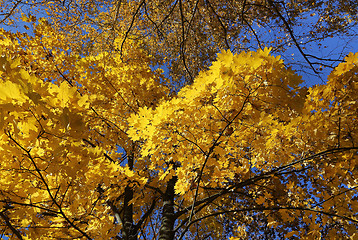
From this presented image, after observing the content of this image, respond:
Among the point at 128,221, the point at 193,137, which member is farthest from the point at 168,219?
the point at 193,137

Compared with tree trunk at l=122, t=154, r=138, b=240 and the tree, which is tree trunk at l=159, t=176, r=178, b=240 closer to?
the tree

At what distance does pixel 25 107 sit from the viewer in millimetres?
1089

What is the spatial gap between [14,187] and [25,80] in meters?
1.06

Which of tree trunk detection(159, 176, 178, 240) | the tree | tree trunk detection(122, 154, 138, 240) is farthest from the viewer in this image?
tree trunk detection(122, 154, 138, 240)

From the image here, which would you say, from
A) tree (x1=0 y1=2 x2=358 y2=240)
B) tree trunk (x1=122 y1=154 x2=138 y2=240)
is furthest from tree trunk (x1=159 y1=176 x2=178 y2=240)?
tree trunk (x1=122 y1=154 x2=138 y2=240)

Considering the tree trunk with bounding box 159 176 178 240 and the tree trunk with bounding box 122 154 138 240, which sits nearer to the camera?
the tree trunk with bounding box 159 176 178 240

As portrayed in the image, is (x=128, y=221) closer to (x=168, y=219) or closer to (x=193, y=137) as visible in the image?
(x=168, y=219)

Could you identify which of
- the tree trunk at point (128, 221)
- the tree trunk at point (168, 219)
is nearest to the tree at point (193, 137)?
the tree trunk at point (168, 219)

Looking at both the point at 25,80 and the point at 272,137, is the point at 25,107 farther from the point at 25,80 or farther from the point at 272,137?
the point at 272,137

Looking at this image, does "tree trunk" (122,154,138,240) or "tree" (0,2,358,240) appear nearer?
"tree" (0,2,358,240)

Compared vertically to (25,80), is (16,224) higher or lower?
lower

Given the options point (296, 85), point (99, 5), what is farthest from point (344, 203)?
point (99, 5)

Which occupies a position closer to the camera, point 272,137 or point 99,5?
point 272,137

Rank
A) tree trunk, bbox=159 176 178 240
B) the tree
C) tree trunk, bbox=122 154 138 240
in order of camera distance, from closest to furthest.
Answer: the tree → tree trunk, bbox=159 176 178 240 → tree trunk, bbox=122 154 138 240
